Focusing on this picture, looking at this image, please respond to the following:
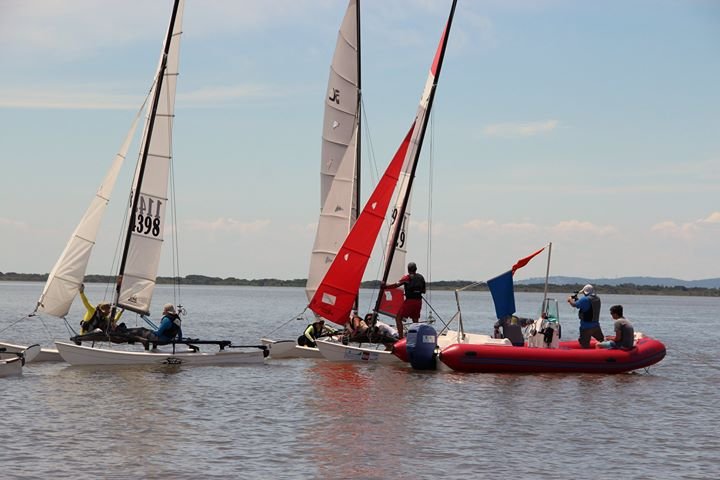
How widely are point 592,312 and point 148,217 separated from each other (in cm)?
1258

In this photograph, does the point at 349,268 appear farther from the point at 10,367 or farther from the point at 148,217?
A: the point at 10,367

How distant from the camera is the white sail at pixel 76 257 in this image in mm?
27281

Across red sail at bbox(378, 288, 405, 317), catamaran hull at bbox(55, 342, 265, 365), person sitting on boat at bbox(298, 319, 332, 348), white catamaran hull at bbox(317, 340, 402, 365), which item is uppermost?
red sail at bbox(378, 288, 405, 317)

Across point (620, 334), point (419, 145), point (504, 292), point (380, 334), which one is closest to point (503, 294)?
point (504, 292)

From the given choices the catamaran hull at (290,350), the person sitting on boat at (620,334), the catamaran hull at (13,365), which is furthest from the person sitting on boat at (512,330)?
the catamaran hull at (13,365)

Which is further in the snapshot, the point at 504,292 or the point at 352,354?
the point at 352,354

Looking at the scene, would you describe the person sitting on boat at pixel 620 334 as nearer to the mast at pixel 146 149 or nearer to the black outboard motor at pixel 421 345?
the black outboard motor at pixel 421 345

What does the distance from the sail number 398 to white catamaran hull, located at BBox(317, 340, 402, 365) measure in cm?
577

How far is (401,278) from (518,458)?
1345 centimetres

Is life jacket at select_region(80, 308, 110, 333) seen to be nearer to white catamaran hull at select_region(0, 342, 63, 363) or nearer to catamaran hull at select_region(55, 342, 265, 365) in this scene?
catamaran hull at select_region(55, 342, 265, 365)

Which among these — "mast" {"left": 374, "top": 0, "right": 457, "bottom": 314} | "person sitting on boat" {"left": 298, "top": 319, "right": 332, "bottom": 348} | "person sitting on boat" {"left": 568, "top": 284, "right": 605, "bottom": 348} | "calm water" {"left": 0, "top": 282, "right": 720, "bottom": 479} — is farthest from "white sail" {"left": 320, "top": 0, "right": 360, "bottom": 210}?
"person sitting on boat" {"left": 568, "top": 284, "right": 605, "bottom": 348}

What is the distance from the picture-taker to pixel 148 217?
2848 cm

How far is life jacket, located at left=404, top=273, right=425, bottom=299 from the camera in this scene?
29531mm

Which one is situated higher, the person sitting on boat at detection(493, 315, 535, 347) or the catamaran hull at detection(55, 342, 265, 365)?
the person sitting on boat at detection(493, 315, 535, 347)
